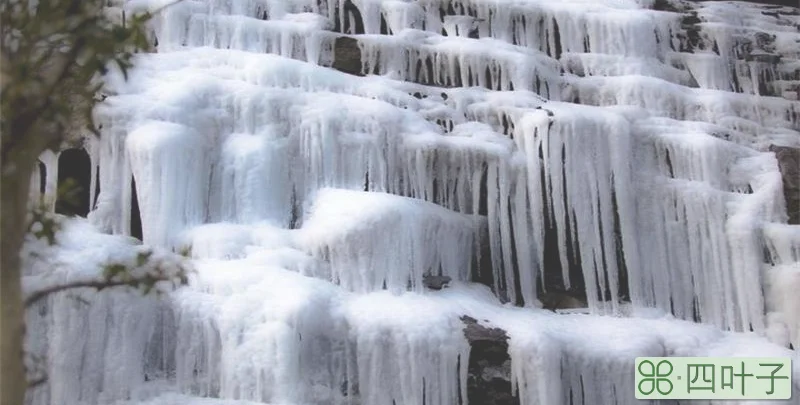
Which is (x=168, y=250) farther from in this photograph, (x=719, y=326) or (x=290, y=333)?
(x=719, y=326)

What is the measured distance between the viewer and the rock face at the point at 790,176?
7.68m

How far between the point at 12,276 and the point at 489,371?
4121 millimetres

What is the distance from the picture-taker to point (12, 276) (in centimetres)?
241

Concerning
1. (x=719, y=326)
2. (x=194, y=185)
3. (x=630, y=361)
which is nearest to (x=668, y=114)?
(x=719, y=326)

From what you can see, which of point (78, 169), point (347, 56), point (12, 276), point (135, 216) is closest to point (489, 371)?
point (135, 216)

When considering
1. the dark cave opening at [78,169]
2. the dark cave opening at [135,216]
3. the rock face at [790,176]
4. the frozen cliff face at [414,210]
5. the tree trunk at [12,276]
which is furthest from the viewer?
the rock face at [790,176]

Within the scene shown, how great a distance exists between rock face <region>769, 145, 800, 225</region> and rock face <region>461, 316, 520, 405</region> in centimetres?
353

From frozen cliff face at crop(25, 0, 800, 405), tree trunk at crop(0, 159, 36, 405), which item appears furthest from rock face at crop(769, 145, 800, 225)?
tree trunk at crop(0, 159, 36, 405)

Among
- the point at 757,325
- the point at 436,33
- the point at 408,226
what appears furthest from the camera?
the point at 436,33

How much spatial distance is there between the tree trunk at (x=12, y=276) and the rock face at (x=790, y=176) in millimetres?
7110

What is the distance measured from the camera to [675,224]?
24.2ft

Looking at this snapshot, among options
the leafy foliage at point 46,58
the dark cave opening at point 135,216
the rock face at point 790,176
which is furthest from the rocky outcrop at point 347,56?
the leafy foliage at point 46,58

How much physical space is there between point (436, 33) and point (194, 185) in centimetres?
394

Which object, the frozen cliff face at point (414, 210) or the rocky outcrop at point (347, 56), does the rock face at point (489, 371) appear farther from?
the rocky outcrop at point (347, 56)
